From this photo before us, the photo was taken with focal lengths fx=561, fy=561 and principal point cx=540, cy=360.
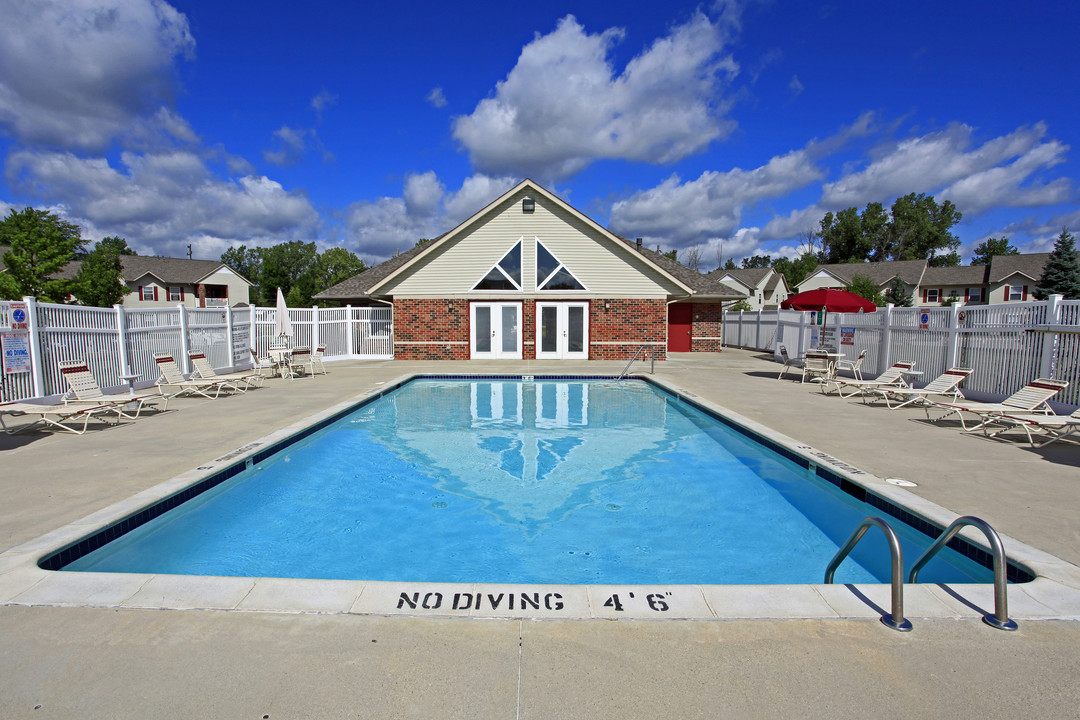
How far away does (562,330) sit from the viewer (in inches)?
869

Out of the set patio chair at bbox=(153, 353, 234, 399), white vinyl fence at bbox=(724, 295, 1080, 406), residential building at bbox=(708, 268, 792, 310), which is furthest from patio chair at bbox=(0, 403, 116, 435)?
residential building at bbox=(708, 268, 792, 310)

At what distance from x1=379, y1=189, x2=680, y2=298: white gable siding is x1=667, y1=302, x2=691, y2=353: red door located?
172 inches

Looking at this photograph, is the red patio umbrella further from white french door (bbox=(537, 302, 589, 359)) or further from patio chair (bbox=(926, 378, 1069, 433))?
white french door (bbox=(537, 302, 589, 359))

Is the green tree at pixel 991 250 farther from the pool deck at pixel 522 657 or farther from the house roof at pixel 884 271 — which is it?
the pool deck at pixel 522 657

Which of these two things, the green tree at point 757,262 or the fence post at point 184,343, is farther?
the green tree at point 757,262

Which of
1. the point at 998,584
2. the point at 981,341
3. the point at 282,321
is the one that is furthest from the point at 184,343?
the point at 981,341

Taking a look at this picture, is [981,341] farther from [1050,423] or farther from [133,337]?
[133,337]

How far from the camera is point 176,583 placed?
3768 millimetres

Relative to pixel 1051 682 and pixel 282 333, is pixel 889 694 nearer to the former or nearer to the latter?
pixel 1051 682

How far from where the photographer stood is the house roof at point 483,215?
21.3 meters

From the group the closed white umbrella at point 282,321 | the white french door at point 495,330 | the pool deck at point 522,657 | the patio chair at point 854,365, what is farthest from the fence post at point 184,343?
the patio chair at point 854,365

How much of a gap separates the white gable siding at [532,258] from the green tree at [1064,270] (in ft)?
99.7

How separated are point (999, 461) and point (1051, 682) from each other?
533 centimetres

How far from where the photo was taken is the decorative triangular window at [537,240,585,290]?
21656mm
